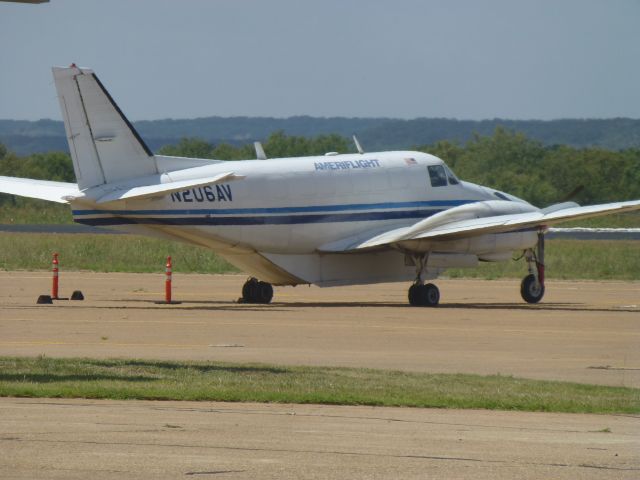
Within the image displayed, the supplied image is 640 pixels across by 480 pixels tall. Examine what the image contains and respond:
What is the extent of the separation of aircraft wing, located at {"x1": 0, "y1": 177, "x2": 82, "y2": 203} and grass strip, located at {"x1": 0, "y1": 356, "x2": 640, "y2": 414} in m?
15.5

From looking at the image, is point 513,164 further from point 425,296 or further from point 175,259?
point 425,296

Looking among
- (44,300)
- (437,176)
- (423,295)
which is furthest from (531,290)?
(44,300)

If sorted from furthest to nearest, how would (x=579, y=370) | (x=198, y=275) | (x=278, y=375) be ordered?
(x=198, y=275) → (x=579, y=370) → (x=278, y=375)

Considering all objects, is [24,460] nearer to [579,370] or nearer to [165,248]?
[579,370]

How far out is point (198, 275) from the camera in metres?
50.9

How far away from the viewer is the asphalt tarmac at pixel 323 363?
12406mm

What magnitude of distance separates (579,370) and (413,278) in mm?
16695

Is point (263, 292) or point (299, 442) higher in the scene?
point (263, 292)

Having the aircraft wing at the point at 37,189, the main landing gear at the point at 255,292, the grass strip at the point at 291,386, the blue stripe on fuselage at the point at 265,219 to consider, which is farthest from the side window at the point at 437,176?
the grass strip at the point at 291,386

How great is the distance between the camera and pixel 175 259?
188ft

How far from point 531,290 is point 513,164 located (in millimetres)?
63658

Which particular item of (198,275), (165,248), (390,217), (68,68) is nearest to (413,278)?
(390,217)

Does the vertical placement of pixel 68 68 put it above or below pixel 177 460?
above

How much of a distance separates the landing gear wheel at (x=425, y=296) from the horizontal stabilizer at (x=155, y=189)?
6143 mm
